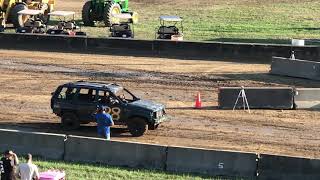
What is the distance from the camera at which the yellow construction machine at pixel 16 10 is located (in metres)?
40.1

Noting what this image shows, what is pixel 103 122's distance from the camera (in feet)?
62.5

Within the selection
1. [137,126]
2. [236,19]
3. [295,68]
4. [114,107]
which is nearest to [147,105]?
[137,126]

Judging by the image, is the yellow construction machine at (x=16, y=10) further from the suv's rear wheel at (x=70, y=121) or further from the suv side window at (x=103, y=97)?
the suv side window at (x=103, y=97)

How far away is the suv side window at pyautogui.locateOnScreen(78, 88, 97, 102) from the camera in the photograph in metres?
20.4

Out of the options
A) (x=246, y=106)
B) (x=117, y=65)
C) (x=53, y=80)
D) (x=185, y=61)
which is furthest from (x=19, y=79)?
(x=246, y=106)

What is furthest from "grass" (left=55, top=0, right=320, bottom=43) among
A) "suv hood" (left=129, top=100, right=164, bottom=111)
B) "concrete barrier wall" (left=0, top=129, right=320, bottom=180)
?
"concrete barrier wall" (left=0, top=129, right=320, bottom=180)

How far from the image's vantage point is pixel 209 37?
38.5 metres

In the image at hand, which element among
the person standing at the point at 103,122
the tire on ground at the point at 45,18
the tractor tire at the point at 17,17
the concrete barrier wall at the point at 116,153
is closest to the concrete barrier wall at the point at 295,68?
the person standing at the point at 103,122

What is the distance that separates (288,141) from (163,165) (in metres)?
4.57

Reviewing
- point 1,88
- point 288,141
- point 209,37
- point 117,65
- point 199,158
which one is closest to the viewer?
point 199,158

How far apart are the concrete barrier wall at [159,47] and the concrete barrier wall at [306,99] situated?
7.62 metres

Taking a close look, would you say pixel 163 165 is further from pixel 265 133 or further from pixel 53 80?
pixel 53 80

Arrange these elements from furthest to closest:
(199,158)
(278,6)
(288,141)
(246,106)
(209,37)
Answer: (278,6)
(209,37)
(246,106)
(288,141)
(199,158)

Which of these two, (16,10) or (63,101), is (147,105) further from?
(16,10)
